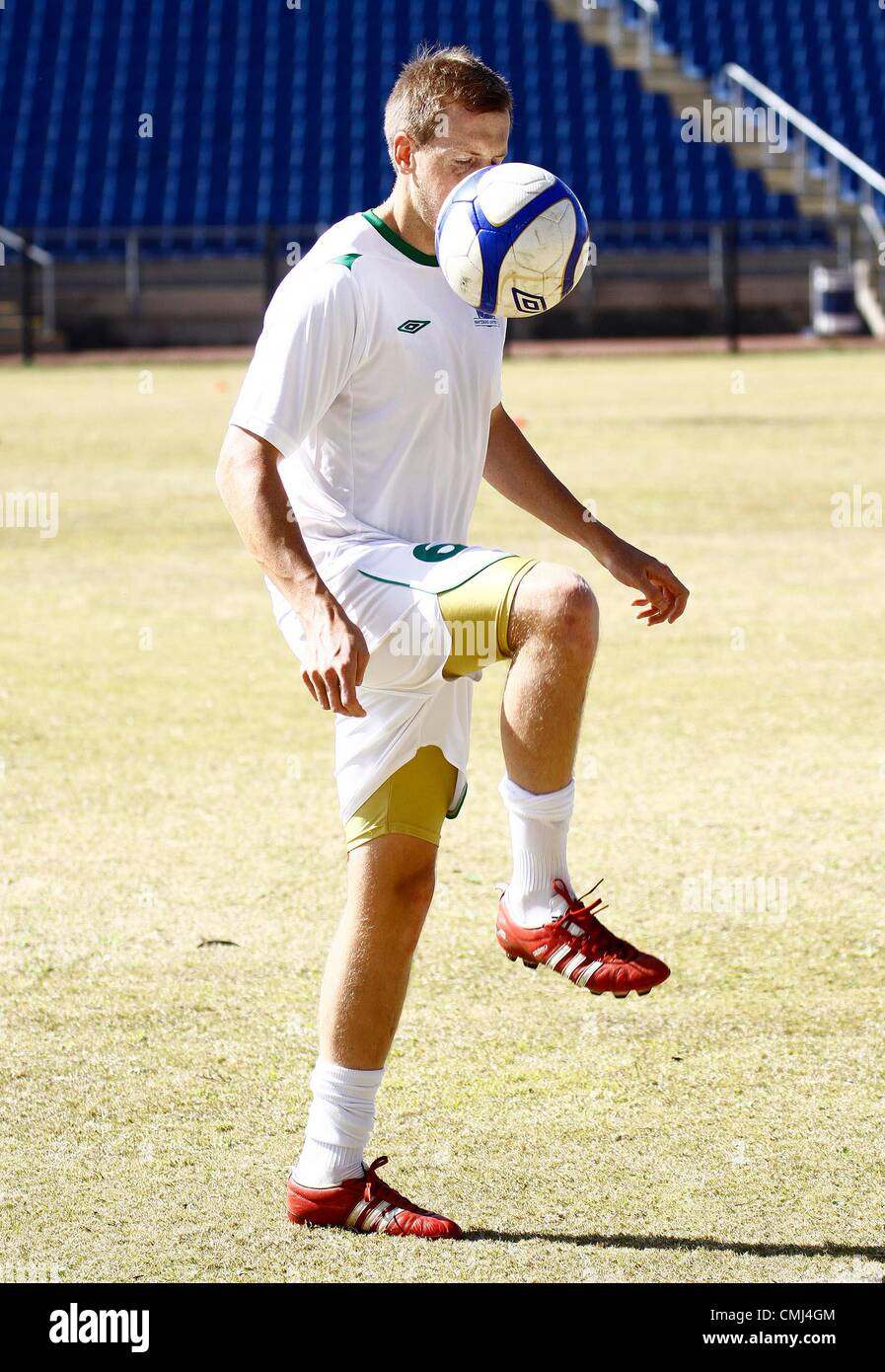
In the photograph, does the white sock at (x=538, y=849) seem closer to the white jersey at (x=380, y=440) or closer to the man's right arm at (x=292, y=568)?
the white jersey at (x=380, y=440)

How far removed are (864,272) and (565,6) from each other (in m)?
8.42

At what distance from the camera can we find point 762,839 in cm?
621

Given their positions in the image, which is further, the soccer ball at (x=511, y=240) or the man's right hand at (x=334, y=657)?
the soccer ball at (x=511, y=240)

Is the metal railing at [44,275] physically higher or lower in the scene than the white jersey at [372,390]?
lower

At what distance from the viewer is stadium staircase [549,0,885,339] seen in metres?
30.7

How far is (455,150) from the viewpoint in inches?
138

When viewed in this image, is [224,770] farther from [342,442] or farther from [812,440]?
[812,440]

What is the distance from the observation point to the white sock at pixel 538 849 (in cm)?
364

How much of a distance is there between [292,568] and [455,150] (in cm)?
86

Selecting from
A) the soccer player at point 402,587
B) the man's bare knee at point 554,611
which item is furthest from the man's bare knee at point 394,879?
the man's bare knee at point 554,611

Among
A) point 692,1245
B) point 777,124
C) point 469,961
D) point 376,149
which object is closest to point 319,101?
point 376,149

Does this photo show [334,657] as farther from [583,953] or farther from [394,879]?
[583,953]

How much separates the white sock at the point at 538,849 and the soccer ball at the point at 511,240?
3.09 feet
